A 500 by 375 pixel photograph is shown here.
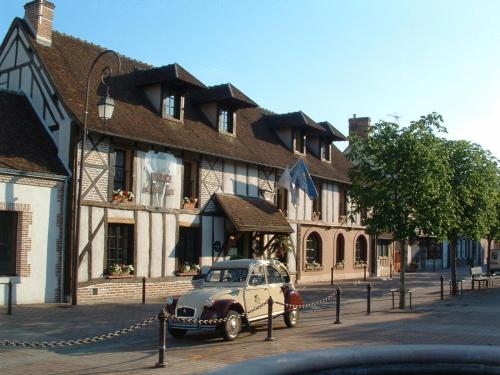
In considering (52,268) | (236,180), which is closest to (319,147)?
(236,180)

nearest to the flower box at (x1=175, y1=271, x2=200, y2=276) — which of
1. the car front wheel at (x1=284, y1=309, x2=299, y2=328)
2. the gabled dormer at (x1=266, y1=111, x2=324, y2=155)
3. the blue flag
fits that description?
the blue flag

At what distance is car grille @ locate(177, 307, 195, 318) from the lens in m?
12.5

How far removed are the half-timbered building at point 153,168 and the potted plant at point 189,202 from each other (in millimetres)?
41

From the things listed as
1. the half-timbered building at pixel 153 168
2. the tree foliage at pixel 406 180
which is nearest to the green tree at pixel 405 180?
the tree foliage at pixel 406 180

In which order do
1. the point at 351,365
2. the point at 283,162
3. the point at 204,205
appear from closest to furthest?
1. the point at 351,365
2. the point at 204,205
3. the point at 283,162

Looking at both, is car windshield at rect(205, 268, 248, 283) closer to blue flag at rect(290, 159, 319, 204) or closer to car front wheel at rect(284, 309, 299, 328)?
car front wheel at rect(284, 309, 299, 328)

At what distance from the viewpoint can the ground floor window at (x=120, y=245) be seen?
20578mm

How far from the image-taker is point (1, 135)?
19.1 meters

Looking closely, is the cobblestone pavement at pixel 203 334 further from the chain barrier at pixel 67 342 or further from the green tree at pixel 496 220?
the green tree at pixel 496 220

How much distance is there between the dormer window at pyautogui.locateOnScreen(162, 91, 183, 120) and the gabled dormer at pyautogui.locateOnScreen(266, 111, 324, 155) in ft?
24.7

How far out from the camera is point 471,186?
23.1 m

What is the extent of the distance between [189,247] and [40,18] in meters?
9.68

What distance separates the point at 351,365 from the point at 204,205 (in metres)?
17.7

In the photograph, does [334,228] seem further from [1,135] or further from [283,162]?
[1,135]
